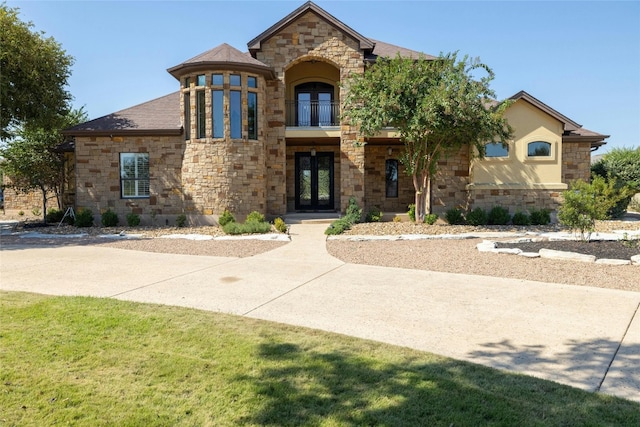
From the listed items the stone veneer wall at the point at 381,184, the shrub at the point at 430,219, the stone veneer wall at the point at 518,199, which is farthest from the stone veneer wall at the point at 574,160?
the shrub at the point at 430,219

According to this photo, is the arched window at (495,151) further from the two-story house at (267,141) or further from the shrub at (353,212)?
the shrub at (353,212)

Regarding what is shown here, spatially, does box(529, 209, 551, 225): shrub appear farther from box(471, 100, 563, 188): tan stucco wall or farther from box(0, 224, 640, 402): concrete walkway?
box(0, 224, 640, 402): concrete walkway

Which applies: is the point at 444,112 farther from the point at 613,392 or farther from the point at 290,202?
the point at 613,392

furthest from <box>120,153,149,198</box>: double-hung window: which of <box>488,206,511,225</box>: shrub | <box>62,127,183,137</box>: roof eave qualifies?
<box>488,206,511,225</box>: shrub

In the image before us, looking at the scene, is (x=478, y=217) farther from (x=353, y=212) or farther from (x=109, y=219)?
(x=109, y=219)

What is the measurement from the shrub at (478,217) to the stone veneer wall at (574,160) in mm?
5048

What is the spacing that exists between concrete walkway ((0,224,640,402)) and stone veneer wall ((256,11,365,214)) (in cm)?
910

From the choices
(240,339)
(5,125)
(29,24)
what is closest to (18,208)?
(5,125)

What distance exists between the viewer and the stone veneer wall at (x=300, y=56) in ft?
59.3

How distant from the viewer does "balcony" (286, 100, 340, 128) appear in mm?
19812

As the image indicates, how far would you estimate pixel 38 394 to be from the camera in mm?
3463

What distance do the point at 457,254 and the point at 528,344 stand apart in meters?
5.96

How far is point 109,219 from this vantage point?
17141 mm

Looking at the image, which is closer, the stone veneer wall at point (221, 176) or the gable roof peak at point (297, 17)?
the stone veneer wall at point (221, 176)
